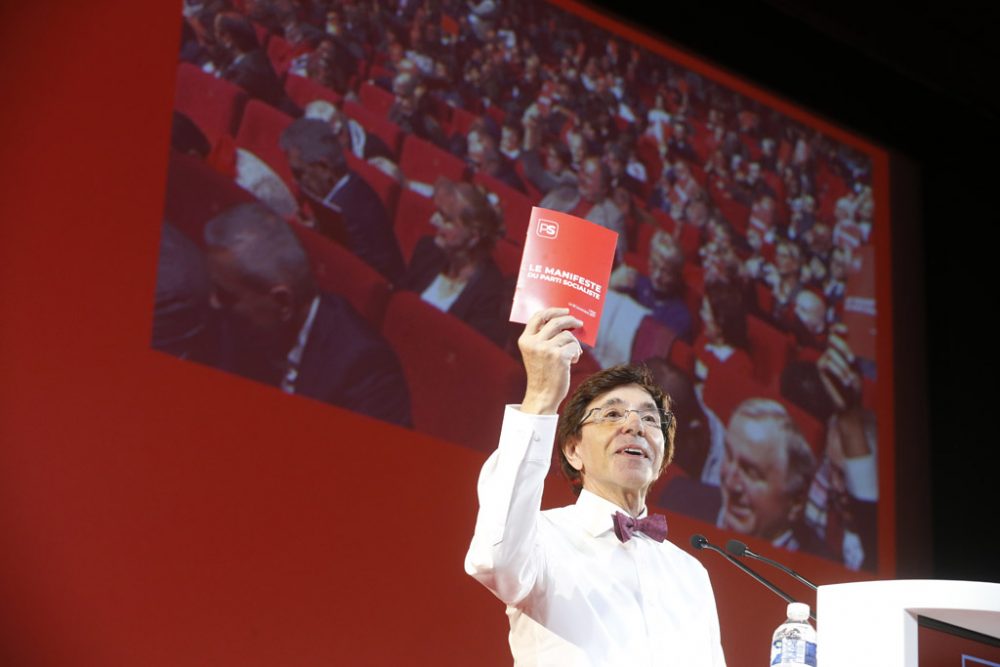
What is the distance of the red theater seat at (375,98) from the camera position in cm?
388

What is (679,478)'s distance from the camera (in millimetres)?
4242

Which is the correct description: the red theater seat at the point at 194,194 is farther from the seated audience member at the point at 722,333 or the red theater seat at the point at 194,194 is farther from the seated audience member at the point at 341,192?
the seated audience member at the point at 722,333

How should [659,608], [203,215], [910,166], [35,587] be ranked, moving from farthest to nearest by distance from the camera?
[910,166], [203,215], [35,587], [659,608]

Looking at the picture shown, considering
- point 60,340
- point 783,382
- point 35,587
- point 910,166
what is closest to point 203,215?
point 60,340

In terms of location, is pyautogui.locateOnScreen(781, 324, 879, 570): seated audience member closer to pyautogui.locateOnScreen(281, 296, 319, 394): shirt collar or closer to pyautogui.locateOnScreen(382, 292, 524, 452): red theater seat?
pyautogui.locateOnScreen(382, 292, 524, 452): red theater seat

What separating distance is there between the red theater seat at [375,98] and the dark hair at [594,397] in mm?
1605

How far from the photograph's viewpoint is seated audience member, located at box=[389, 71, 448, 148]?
3943 mm

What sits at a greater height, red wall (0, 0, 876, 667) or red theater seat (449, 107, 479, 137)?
red theater seat (449, 107, 479, 137)

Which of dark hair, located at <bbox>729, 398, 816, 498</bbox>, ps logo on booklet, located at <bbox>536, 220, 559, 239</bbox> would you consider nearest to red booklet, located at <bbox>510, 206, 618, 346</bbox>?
ps logo on booklet, located at <bbox>536, 220, 559, 239</bbox>

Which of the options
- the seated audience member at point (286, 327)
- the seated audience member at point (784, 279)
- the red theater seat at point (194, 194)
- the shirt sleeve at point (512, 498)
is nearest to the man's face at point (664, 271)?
the seated audience member at point (784, 279)

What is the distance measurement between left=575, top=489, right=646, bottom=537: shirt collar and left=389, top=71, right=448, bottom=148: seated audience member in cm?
182

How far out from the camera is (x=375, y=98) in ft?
12.8

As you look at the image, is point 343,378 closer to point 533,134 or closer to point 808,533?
point 533,134

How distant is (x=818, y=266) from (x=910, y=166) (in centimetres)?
104
